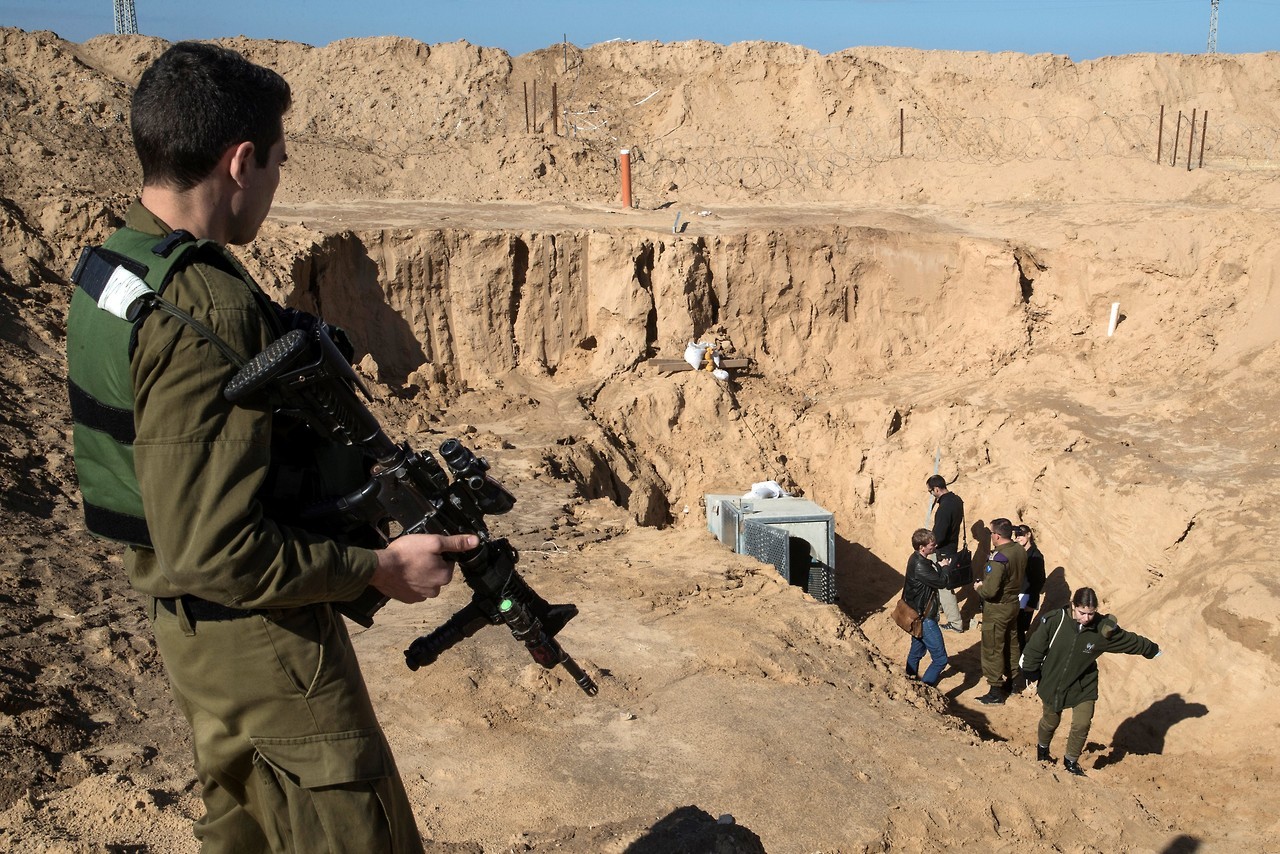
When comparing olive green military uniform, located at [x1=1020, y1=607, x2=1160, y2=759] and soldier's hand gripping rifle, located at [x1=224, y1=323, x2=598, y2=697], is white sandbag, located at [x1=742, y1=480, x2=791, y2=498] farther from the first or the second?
soldier's hand gripping rifle, located at [x1=224, y1=323, x2=598, y2=697]

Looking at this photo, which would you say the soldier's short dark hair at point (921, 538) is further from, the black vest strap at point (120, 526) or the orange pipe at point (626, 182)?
the orange pipe at point (626, 182)

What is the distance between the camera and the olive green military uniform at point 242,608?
2.12m

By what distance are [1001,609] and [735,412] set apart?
7416 mm

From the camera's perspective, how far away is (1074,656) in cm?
747

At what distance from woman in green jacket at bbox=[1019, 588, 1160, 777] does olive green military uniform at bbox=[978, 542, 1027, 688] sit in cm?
113

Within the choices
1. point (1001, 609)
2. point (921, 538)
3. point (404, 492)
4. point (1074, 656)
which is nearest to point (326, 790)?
point (404, 492)

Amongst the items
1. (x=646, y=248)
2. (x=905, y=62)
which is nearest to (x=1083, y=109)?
(x=905, y=62)

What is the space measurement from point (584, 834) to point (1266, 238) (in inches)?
555

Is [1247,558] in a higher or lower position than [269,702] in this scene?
lower

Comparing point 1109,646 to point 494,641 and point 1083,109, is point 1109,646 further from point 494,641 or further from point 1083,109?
point 1083,109

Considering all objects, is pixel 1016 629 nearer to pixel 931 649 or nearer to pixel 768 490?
pixel 931 649

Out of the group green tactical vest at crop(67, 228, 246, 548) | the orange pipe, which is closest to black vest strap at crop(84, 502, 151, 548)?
green tactical vest at crop(67, 228, 246, 548)

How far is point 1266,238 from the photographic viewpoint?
14656mm

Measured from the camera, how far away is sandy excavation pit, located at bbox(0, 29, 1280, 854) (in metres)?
6.23
